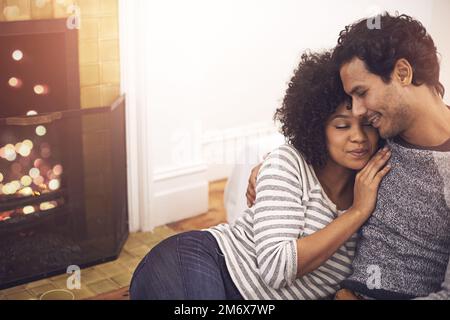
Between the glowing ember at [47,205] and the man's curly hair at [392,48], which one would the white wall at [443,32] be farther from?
the glowing ember at [47,205]

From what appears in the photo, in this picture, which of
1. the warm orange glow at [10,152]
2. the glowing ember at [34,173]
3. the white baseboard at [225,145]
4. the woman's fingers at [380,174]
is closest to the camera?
the woman's fingers at [380,174]

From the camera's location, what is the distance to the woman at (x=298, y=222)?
130 cm

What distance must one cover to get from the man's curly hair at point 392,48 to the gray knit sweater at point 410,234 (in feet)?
0.51

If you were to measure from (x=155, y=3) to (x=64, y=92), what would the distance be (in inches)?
20.7

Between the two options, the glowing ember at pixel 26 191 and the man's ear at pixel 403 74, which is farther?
the glowing ember at pixel 26 191

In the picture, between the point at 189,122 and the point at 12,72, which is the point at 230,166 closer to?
the point at 189,122

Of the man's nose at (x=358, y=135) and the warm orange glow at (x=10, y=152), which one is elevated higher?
the man's nose at (x=358, y=135)

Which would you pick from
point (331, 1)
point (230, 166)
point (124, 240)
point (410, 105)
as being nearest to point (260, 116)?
point (230, 166)

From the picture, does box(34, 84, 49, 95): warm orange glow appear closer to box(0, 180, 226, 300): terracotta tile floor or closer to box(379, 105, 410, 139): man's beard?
box(0, 180, 226, 300): terracotta tile floor

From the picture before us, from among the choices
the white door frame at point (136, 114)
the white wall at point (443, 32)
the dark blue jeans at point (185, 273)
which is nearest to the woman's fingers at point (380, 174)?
the dark blue jeans at point (185, 273)

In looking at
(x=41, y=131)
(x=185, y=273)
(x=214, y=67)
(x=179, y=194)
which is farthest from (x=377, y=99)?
(x=214, y=67)

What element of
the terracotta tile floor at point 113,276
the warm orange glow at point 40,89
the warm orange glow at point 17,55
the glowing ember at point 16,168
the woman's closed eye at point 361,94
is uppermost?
the woman's closed eye at point 361,94

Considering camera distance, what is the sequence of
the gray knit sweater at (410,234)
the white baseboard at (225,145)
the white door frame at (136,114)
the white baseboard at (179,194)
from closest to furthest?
the gray knit sweater at (410,234) → the white door frame at (136,114) → the white baseboard at (179,194) → the white baseboard at (225,145)

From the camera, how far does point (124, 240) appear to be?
2.72 metres
